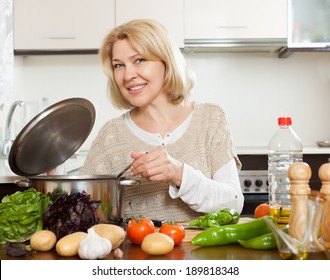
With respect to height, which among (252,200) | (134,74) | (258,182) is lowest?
(252,200)

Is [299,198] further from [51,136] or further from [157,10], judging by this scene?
[157,10]

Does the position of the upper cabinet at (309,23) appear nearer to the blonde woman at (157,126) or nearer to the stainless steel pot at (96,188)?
the blonde woman at (157,126)

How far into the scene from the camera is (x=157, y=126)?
200 centimetres

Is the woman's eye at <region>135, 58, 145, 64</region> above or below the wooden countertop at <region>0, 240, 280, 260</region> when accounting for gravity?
above

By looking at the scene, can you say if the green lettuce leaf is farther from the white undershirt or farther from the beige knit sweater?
the beige knit sweater

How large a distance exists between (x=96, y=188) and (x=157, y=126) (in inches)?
31.1

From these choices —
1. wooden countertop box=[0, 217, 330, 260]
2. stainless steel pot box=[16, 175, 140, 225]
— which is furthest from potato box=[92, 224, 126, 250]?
stainless steel pot box=[16, 175, 140, 225]

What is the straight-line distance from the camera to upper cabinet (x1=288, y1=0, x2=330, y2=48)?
3369mm

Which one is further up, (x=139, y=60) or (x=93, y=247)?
(x=139, y=60)

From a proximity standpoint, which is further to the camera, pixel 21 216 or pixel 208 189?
pixel 208 189

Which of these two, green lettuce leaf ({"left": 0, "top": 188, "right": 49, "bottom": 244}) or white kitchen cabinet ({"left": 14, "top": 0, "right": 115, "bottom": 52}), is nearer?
green lettuce leaf ({"left": 0, "top": 188, "right": 49, "bottom": 244})

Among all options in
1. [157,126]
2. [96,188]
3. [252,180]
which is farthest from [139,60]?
[252,180]

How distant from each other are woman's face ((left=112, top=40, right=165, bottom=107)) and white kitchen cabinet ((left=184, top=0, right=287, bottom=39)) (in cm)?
152

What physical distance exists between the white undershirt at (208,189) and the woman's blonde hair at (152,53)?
0.19m
